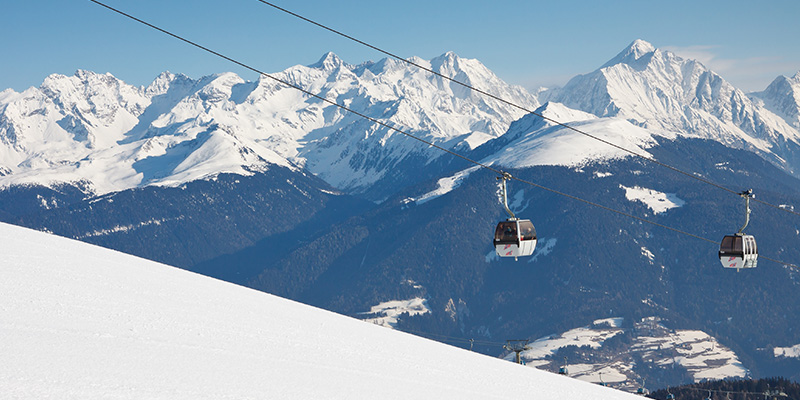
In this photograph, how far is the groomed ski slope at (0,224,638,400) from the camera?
59.8ft

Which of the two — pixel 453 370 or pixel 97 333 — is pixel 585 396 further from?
pixel 97 333

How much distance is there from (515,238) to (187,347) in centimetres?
1566

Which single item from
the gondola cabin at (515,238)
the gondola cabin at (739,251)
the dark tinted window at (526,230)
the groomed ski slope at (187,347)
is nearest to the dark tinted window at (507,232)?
the gondola cabin at (515,238)

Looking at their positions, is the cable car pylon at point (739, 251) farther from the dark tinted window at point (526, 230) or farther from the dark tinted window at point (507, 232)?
the dark tinted window at point (507, 232)

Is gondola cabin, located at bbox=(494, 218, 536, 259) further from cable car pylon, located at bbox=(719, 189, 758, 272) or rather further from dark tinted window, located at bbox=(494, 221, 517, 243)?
cable car pylon, located at bbox=(719, 189, 758, 272)

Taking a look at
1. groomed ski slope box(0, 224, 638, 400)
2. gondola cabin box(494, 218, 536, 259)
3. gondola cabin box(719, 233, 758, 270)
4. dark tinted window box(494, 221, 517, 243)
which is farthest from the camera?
gondola cabin box(719, 233, 758, 270)

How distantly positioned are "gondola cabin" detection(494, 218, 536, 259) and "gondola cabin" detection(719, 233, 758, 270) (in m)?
8.74

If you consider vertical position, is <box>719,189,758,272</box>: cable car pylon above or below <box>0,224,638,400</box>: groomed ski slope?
above

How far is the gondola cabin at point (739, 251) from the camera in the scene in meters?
35.6

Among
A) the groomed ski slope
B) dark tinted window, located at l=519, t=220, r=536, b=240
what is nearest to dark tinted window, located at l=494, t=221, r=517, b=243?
dark tinted window, located at l=519, t=220, r=536, b=240

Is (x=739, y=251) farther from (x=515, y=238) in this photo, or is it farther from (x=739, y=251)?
(x=515, y=238)

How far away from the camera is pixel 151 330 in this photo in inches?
844

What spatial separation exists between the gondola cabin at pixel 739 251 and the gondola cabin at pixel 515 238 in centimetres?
874

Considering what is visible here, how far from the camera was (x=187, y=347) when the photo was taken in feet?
68.5
